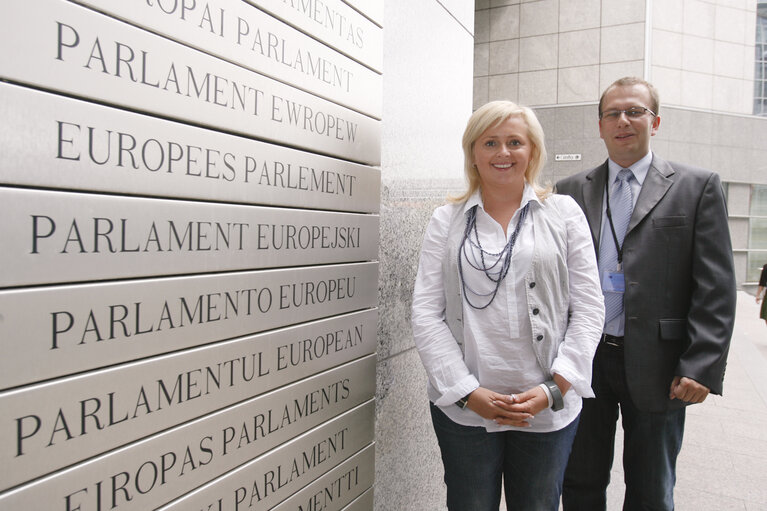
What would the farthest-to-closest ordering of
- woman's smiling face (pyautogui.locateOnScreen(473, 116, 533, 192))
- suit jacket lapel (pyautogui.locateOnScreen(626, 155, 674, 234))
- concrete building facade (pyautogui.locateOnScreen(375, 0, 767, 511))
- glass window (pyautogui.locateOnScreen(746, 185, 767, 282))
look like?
1. glass window (pyautogui.locateOnScreen(746, 185, 767, 282))
2. concrete building facade (pyautogui.locateOnScreen(375, 0, 767, 511))
3. suit jacket lapel (pyautogui.locateOnScreen(626, 155, 674, 234))
4. woman's smiling face (pyautogui.locateOnScreen(473, 116, 533, 192))

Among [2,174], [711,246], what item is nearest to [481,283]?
[711,246]

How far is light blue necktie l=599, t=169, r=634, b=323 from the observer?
Result: 7.98ft

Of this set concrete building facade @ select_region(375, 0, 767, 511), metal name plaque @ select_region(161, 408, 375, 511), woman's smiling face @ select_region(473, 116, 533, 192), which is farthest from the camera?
concrete building facade @ select_region(375, 0, 767, 511)

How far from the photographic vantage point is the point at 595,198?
2.55 meters

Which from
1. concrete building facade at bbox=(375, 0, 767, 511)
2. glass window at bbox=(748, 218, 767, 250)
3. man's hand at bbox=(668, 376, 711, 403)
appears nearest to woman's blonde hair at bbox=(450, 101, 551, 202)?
man's hand at bbox=(668, 376, 711, 403)

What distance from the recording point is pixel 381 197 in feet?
7.90

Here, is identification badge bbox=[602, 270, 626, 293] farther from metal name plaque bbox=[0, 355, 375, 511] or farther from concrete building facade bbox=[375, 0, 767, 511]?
concrete building facade bbox=[375, 0, 767, 511]

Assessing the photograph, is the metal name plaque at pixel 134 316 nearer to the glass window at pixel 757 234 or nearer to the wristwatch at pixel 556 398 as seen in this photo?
the wristwatch at pixel 556 398

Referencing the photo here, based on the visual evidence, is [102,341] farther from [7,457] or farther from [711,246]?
[711,246]

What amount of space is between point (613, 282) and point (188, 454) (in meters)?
1.80

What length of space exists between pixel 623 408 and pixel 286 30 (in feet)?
6.73

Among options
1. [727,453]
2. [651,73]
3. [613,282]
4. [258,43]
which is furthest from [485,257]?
[651,73]

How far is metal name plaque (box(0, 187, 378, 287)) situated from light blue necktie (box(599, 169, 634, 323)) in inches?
51.2

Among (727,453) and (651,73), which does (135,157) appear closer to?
(727,453)
